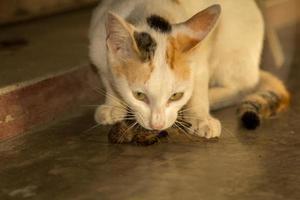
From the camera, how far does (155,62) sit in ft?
8.72

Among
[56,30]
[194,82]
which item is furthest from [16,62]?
[194,82]

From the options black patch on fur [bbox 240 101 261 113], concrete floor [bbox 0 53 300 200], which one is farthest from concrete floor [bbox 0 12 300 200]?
black patch on fur [bbox 240 101 261 113]

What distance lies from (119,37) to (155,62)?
0.20 m

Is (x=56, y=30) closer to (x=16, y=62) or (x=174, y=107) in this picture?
(x=16, y=62)

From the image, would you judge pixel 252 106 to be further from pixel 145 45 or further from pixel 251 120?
pixel 145 45

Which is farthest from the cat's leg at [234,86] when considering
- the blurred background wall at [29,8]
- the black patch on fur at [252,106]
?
the blurred background wall at [29,8]

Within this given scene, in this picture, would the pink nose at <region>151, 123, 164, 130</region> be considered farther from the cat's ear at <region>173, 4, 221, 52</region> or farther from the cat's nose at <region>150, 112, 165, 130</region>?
the cat's ear at <region>173, 4, 221, 52</region>

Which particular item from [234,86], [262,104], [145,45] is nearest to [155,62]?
[145,45]

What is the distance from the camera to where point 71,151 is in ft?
9.59

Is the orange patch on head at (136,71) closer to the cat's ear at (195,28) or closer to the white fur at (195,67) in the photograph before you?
the white fur at (195,67)

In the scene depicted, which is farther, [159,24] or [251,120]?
[251,120]

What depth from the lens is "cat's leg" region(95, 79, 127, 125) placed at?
3166 mm

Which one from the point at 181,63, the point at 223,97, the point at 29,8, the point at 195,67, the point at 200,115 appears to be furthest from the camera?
the point at 29,8

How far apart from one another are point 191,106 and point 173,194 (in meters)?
0.78
